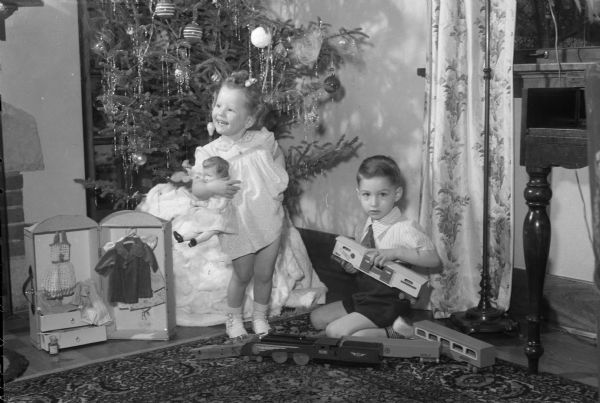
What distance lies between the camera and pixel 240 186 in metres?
2.54

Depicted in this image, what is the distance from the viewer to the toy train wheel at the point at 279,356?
7.39 ft

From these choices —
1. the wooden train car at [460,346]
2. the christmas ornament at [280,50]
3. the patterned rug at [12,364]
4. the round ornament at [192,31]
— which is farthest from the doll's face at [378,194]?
the patterned rug at [12,364]

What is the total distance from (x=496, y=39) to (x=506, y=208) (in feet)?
1.84

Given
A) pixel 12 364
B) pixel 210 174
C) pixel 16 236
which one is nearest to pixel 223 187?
pixel 210 174

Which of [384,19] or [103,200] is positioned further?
[103,200]

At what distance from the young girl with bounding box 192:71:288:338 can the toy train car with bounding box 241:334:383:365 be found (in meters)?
0.30

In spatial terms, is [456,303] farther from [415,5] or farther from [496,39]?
[415,5]

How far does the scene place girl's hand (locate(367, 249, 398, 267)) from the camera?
2404mm

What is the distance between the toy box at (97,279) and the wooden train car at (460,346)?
846 mm

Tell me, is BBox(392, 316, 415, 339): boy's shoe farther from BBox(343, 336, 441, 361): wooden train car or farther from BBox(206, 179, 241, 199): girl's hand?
BBox(206, 179, 241, 199): girl's hand

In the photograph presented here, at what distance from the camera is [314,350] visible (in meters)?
2.24

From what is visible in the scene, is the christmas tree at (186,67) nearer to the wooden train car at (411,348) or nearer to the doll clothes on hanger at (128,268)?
the doll clothes on hanger at (128,268)

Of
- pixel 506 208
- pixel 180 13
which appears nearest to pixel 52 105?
pixel 180 13

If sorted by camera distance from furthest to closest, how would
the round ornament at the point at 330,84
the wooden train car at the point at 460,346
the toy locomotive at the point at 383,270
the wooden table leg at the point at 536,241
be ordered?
the round ornament at the point at 330,84 → the toy locomotive at the point at 383,270 → the wooden train car at the point at 460,346 → the wooden table leg at the point at 536,241
